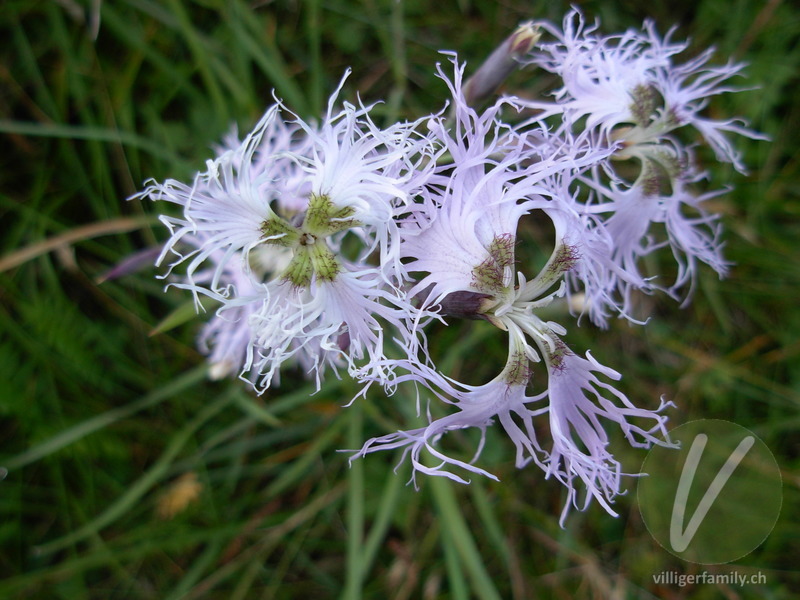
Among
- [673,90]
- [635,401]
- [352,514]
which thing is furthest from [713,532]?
[673,90]

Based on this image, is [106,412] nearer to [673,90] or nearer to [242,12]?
A: [242,12]

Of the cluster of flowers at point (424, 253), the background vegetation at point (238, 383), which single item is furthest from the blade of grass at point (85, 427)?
the cluster of flowers at point (424, 253)

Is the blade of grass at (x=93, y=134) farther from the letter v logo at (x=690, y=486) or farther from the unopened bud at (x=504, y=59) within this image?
the letter v logo at (x=690, y=486)

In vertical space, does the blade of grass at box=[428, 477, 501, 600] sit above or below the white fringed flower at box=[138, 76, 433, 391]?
below

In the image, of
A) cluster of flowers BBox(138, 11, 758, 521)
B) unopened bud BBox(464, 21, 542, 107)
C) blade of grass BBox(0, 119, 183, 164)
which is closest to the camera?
cluster of flowers BBox(138, 11, 758, 521)

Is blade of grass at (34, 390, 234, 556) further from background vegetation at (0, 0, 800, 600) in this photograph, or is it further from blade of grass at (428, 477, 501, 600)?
blade of grass at (428, 477, 501, 600)

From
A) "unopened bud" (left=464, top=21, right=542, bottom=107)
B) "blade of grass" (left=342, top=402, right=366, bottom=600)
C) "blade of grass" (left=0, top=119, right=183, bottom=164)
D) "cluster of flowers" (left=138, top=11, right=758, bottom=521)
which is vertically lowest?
"blade of grass" (left=342, top=402, right=366, bottom=600)

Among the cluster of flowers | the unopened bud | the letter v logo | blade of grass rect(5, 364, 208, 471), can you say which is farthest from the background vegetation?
the cluster of flowers
